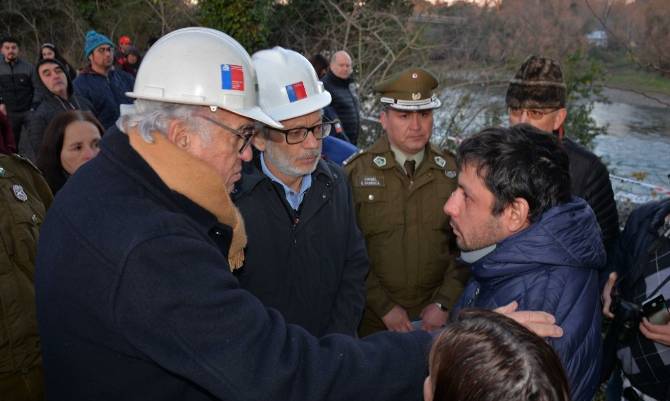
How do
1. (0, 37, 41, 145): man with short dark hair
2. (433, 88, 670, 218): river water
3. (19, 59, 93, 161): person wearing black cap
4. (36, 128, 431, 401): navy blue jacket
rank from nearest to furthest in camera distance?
(36, 128, 431, 401): navy blue jacket → (19, 59, 93, 161): person wearing black cap → (0, 37, 41, 145): man with short dark hair → (433, 88, 670, 218): river water

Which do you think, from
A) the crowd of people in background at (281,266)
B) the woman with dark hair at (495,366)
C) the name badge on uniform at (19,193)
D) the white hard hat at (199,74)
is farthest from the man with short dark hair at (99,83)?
the woman with dark hair at (495,366)

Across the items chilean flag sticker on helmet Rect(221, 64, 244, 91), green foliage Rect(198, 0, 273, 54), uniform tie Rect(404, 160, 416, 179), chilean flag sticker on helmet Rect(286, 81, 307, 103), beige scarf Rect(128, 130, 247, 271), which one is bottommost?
uniform tie Rect(404, 160, 416, 179)

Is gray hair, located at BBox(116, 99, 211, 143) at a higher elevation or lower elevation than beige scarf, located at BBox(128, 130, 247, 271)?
higher

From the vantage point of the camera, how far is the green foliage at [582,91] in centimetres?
851

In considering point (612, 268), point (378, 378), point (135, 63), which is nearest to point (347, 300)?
point (378, 378)

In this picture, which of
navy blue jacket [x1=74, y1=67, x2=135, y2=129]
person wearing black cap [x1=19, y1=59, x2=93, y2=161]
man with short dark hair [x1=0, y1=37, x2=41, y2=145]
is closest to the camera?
person wearing black cap [x1=19, y1=59, x2=93, y2=161]

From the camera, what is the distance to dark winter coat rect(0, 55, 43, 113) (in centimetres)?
768

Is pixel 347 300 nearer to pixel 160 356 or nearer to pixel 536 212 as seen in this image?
pixel 536 212

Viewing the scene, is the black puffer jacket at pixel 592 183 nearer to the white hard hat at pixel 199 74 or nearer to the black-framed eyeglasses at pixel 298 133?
the black-framed eyeglasses at pixel 298 133

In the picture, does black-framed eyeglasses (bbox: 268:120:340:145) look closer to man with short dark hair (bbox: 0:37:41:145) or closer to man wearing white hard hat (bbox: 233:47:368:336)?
man wearing white hard hat (bbox: 233:47:368:336)

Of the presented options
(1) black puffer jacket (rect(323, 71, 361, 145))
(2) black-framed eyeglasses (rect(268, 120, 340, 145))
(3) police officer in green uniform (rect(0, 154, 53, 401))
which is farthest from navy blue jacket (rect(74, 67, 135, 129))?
(2) black-framed eyeglasses (rect(268, 120, 340, 145))

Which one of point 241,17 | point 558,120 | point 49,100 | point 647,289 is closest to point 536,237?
point 647,289

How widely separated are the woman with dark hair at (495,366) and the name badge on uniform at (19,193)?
84.9 inches

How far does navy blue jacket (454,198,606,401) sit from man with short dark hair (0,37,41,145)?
25.2 ft
